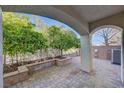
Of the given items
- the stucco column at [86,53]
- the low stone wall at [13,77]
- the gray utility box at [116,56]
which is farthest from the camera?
the gray utility box at [116,56]

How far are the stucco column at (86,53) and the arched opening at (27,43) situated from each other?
536 mm

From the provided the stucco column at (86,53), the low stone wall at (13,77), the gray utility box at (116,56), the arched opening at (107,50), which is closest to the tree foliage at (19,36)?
the low stone wall at (13,77)

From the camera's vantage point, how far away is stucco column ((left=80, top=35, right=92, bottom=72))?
13.9 ft

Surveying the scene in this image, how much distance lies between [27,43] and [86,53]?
2.28 m

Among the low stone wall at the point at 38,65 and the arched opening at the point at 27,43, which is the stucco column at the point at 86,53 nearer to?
the arched opening at the point at 27,43

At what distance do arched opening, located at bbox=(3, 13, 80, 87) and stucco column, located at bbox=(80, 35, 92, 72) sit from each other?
21.1 inches

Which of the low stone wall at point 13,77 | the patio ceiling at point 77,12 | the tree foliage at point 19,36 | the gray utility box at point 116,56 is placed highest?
the patio ceiling at point 77,12

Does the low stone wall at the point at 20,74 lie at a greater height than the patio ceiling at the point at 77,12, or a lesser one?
lesser

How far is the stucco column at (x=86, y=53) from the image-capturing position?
4234 millimetres

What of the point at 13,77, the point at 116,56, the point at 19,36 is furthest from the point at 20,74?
the point at 116,56

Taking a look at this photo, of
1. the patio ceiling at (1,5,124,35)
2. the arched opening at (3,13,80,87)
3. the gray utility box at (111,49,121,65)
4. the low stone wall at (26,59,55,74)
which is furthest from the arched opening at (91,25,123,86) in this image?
the low stone wall at (26,59,55,74)

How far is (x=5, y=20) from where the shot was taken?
3727mm
